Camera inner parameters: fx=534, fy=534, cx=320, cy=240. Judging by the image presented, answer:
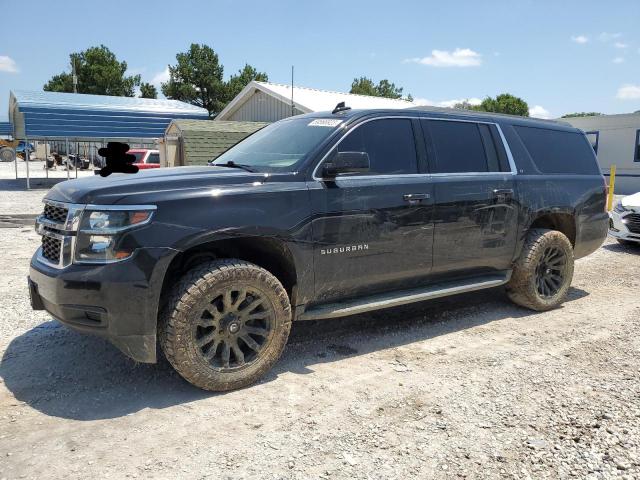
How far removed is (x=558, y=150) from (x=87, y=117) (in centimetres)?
2247

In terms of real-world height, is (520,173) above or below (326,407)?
Answer: above

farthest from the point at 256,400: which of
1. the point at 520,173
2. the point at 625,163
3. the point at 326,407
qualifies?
the point at 625,163

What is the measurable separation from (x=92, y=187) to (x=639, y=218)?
28.9 ft

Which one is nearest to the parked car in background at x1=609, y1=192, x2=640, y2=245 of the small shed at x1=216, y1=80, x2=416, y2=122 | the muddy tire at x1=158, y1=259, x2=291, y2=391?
the muddy tire at x1=158, y1=259, x2=291, y2=391

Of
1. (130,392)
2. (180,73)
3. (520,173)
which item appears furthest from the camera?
(180,73)

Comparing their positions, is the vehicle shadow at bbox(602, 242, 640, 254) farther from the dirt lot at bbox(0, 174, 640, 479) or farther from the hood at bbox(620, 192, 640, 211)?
the dirt lot at bbox(0, 174, 640, 479)

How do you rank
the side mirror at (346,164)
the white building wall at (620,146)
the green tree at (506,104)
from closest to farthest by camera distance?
the side mirror at (346,164) → the white building wall at (620,146) → the green tree at (506,104)

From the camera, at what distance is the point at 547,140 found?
5.70m

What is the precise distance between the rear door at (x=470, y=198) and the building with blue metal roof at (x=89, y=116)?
2139cm

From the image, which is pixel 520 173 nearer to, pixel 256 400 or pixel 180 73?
pixel 256 400

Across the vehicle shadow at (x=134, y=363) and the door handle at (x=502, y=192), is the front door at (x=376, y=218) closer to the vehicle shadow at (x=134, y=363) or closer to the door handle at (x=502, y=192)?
the vehicle shadow at (x=134, y=363)

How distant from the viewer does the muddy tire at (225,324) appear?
3402 mm

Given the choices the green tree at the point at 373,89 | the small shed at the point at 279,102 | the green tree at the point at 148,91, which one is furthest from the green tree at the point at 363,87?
the small shed at the point at 279,102

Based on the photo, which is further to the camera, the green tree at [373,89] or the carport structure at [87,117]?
the green tree at [373,89]
